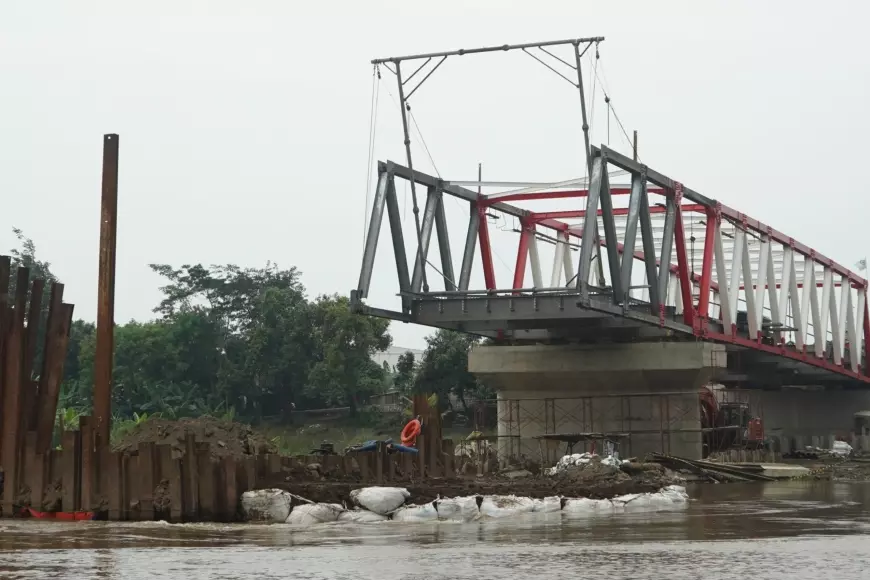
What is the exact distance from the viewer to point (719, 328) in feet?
162

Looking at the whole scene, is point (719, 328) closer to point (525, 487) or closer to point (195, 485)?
point (525, 487)

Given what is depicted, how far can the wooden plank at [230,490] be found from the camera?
22969 millimetres

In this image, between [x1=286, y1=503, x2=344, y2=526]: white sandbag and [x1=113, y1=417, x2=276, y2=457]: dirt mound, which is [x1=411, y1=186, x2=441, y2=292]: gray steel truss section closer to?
[x1=113, y1=417, x2=276, y2=457]: dirt mound

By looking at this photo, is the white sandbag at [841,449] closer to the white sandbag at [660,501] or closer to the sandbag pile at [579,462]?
the sandbag pile at [579,462]

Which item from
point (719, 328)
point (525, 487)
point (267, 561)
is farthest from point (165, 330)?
point (267, 561)

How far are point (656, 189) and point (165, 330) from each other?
6168cm

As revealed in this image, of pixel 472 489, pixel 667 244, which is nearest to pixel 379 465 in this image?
pixel 472 489

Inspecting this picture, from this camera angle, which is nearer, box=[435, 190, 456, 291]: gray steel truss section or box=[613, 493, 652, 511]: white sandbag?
box=[613, 493, 652, 511]: white sandbag

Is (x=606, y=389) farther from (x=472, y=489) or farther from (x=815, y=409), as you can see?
(x=815, y=409)

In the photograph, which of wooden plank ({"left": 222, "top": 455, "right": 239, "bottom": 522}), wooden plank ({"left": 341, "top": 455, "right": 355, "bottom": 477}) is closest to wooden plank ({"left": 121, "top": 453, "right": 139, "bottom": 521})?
wooden plank ({"left": 222, "top": 455, "right": 239, "bottom": 522})

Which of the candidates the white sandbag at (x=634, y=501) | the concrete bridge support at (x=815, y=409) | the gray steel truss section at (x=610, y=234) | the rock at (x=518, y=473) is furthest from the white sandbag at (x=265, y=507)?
the concrete bridge support at (x=815, y=409)

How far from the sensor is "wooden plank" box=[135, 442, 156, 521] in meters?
22.7

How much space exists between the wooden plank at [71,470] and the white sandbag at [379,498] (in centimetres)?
481

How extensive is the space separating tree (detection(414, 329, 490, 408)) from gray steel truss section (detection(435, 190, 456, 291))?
44477 millimetres
